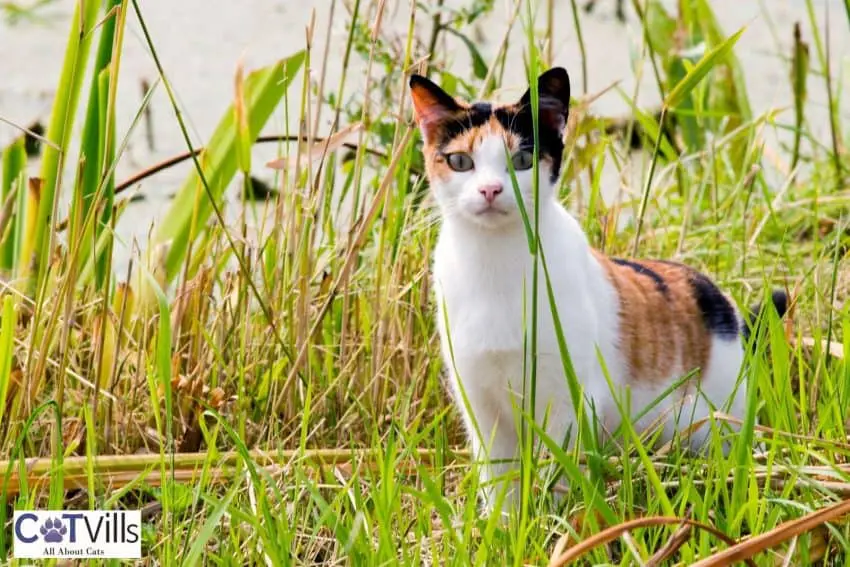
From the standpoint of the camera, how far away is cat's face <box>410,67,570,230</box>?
156cm

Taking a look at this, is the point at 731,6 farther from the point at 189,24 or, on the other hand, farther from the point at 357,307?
the point at 357,307

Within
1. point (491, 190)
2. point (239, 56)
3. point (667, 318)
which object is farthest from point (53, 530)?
point (239, 56)

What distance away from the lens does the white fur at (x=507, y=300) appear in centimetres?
160

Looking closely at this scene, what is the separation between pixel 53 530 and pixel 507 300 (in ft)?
2.01

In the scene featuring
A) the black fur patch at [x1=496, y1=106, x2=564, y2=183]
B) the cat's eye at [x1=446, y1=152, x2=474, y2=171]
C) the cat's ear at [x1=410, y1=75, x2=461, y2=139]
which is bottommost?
the cat's eye at [x1=446, y1=152, x2=474, y2=171]

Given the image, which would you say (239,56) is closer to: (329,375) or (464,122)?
(329,375)

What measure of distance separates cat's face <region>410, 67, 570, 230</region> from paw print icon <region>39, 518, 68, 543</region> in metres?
0.60

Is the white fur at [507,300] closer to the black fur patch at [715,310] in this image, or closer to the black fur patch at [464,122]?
the black fur patch at [464,122]

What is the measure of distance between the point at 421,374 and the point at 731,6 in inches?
95.7

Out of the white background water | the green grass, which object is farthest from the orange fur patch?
the white background water

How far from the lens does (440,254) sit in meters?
1.71

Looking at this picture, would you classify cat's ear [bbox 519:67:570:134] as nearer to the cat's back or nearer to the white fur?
the white fur

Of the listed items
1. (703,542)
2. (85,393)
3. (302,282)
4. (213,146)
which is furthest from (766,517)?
(213,146)

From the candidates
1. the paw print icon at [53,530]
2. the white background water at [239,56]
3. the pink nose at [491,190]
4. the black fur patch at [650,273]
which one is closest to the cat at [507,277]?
the pink nose at [491,190]
